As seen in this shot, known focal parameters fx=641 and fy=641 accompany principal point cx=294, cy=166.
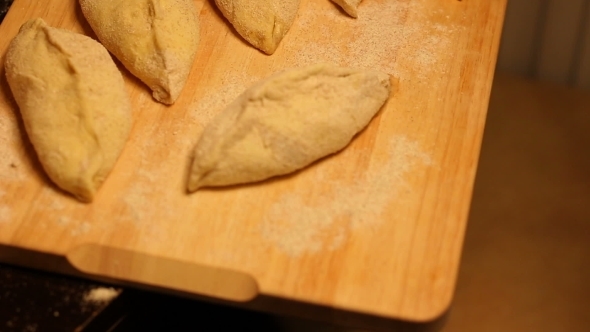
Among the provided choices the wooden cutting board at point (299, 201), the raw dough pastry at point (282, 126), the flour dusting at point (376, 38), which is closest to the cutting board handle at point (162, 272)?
the wooden cutting board at point (299, 201)

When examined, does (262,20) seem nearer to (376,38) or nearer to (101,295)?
(376,38)

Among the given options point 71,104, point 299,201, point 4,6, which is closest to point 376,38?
point 299,201

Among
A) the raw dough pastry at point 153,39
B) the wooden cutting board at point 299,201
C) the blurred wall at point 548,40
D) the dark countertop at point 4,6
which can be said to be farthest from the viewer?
the blurred wall at point 548,40

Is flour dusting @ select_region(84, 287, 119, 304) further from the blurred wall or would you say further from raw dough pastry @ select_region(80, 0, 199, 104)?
the blurred wall

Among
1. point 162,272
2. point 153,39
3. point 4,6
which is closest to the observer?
point 162,272

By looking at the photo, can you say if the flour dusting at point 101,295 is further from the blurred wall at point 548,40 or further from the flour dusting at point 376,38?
the blurred wall at point 548,40

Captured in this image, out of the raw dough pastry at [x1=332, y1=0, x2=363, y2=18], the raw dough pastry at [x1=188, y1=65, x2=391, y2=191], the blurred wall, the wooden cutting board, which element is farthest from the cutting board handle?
the blurred wall
